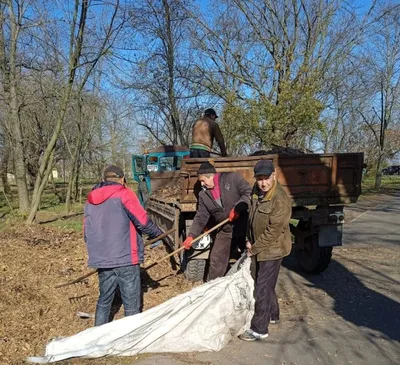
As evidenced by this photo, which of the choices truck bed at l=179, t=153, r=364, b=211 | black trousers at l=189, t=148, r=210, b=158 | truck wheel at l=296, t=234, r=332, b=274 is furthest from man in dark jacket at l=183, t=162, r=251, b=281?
black trousers at l=189, t=148, r=210, b=158

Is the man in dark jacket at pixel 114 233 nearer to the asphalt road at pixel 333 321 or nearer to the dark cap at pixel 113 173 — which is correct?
the dark cap at pixel 113 173

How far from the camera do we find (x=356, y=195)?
5.98 m

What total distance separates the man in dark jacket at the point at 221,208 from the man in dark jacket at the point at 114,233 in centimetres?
94

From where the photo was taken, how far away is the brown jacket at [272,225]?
12.3 feet

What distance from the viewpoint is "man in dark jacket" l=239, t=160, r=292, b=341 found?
3.77m

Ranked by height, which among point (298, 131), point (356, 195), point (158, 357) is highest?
point (298, 131)

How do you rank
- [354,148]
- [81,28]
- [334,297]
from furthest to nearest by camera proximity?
[354,148] < [81,28] < [334,297]

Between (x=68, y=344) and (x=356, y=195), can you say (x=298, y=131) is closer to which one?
(x=356, y=195)

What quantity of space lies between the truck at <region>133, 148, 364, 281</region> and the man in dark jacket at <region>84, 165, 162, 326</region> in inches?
60.8

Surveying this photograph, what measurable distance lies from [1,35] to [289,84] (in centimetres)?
905

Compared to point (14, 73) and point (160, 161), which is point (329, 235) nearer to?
point (160, 161)

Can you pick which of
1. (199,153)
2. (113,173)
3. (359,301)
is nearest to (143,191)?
(199,153)

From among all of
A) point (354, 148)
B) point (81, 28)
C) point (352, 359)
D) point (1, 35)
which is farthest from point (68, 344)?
point (354, 148)

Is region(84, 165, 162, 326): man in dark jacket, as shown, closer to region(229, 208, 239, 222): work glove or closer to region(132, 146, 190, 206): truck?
region(229, 208, 239, 222): work glove
